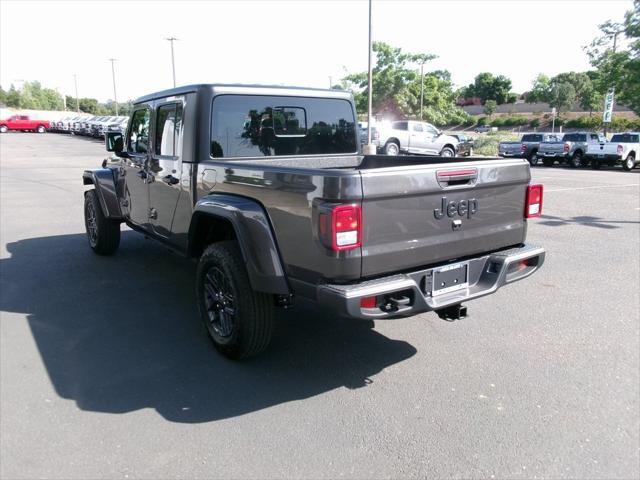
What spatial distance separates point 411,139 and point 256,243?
22.2 meters

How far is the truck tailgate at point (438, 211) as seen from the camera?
123 inches

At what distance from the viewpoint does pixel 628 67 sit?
26656 millimetres

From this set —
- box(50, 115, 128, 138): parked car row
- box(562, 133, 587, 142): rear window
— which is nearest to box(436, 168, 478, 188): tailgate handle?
box(562, 133, 587, 142): rear window

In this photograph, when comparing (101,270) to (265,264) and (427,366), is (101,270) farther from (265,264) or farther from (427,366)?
(427,366)

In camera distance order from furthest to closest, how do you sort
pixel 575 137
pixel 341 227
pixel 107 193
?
pixel 575 137 < pixel 107 193 < pixel 341 227

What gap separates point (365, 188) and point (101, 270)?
14.3 feet

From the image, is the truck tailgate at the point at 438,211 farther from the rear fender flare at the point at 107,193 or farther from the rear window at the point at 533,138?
the rear window at the point at 533,138

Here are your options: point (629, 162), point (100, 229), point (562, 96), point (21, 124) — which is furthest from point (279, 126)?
point (562, 96)

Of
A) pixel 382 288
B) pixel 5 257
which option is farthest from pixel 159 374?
pixel 5 257

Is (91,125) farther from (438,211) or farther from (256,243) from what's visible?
(438,211)

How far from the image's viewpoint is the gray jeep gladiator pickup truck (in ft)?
10.1

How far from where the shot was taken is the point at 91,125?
43.8m

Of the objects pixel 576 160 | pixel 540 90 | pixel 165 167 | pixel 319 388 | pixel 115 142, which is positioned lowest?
pixel 319 388

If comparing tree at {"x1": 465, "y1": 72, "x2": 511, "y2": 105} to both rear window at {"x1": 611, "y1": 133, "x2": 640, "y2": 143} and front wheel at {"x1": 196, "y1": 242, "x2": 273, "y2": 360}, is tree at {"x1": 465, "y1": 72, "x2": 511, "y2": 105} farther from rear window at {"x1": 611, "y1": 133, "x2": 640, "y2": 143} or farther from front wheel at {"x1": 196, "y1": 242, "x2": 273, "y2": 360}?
front wheel at {"x1": 196, "y1": 242, "x2": 273, "y2": 360}
